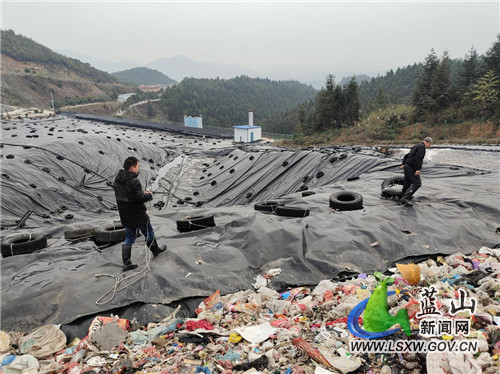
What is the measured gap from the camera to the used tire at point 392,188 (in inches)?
272

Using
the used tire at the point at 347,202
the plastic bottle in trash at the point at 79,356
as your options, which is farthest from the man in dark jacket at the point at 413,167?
the plastic bottle in trash at the point at 79,356

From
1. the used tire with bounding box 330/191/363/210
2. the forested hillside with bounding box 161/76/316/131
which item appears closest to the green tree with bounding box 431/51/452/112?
the used tire with bounding box 330/191/363/210

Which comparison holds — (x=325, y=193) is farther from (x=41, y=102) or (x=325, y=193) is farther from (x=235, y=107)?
(x=235, y=107)

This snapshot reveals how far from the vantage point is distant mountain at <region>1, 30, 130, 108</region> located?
61.9 m

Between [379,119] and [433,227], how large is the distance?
24719 millimetres

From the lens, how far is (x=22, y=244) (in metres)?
5.42

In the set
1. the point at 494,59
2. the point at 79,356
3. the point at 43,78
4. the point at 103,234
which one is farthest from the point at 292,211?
the point at 43,78

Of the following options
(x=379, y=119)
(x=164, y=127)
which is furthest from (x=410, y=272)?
(x=164, y=127)

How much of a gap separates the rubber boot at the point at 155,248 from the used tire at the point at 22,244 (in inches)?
104

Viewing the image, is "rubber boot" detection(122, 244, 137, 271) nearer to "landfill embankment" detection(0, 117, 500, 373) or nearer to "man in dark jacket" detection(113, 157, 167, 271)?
"man in dark jacket" detection(113, 157, 167, 271)

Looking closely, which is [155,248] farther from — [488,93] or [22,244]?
[488,93]

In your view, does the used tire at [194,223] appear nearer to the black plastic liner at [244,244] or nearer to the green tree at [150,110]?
the black plastic liner at [244,244]

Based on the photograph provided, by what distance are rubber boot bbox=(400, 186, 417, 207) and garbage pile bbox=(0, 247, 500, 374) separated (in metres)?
2.51

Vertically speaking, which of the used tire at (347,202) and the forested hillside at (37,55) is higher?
the forested hillside at (37,55)
